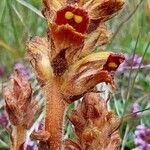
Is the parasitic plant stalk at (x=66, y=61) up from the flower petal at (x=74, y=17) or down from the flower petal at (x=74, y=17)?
down

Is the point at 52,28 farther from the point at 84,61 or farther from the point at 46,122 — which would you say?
the point at 46,122

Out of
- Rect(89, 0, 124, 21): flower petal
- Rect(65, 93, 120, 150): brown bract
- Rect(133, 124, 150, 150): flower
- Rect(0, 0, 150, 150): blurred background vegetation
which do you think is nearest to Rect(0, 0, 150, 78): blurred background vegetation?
Rect(0, 0, 150, 150): blurred background vegetation

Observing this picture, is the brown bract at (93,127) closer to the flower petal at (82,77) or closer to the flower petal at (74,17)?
the flower petal at (82,77)

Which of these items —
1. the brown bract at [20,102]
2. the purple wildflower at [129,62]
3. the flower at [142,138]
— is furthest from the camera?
the purple wildflower at [129,62]

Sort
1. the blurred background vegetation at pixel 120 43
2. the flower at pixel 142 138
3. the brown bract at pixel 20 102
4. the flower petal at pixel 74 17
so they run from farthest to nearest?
the blurred background vegetation at pixel 120 43 < the flower at pixel 142 138 < the brown bract at pixel 20 102 < the flower petal at pixel 74 17

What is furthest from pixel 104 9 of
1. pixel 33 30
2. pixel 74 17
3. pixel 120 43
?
pixel 120 43

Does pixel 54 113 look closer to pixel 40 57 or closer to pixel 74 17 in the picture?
pixel 40 57

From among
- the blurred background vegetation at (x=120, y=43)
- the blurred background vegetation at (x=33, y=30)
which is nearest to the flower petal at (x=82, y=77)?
the blurred background vegetation at (x=120, y=43)
